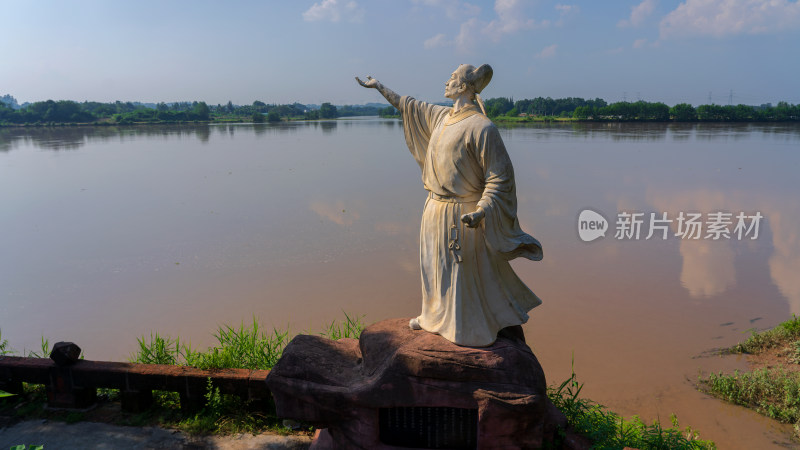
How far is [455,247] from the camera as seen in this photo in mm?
3348

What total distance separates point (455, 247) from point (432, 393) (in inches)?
37.4

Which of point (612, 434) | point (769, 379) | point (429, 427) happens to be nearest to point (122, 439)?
point (429, 427)

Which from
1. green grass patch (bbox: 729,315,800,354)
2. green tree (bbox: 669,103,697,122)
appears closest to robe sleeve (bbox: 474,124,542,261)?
green grass patch (bbox: 729,315,800,354)

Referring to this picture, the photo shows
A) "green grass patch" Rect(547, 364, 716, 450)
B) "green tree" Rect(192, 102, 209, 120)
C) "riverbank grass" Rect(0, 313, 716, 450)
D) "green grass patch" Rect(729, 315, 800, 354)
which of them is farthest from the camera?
"green tree" Rect(192, 102, 209, 120)

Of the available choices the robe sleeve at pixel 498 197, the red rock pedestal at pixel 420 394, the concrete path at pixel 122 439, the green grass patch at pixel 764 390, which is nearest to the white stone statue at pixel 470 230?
the robe sleeve at pixel 498 197

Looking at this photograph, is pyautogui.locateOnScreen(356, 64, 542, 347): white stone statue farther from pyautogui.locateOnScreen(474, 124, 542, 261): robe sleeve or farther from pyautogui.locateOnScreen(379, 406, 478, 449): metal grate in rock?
pyautogui.locateOnScreen(379, 406, 478, 449): metal grate in rock

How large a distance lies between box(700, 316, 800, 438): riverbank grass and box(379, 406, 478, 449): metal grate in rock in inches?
142

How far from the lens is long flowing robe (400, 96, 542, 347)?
324cm

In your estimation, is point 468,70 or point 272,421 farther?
point 272,421

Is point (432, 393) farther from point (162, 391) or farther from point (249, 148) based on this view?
point (249, 148)

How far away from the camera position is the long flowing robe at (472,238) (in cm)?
324

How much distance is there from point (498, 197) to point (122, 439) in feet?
11.2

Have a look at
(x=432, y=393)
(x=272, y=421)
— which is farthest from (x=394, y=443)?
(x=272, y=421)

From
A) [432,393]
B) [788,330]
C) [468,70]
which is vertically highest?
[468,70]
